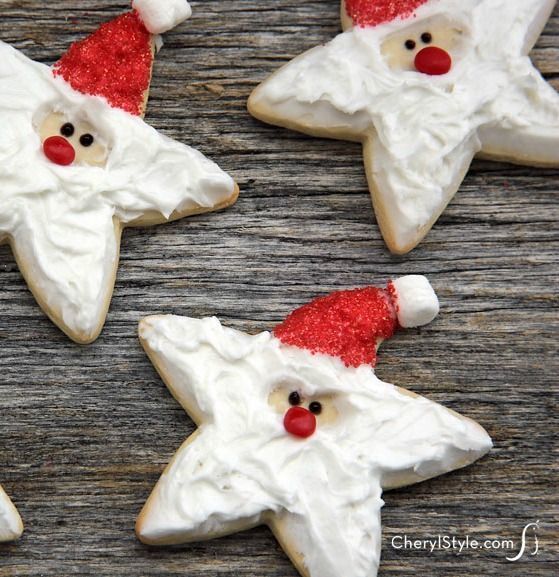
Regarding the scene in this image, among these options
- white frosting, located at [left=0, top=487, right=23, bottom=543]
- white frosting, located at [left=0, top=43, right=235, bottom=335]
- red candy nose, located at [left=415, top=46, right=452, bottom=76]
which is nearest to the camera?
white frosting, located at [left=0, top=487, right=23, bottom=543]

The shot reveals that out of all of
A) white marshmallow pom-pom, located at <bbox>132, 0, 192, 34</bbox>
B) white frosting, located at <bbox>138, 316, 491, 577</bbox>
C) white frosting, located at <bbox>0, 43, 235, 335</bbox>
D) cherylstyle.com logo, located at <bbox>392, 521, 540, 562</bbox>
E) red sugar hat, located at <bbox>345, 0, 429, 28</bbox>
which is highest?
white marshmallow pom-pom, located at <bbox>132, 0, 192, 34</bbox>

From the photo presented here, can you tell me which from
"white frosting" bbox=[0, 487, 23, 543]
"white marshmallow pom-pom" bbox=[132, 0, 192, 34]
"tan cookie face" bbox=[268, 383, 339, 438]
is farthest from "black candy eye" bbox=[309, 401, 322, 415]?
"white marshmallow pom-pom" bbox=[132, 0, 192, 34]

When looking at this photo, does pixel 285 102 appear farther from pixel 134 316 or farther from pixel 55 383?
pixel 55 383

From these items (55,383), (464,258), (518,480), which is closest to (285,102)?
(464,258)

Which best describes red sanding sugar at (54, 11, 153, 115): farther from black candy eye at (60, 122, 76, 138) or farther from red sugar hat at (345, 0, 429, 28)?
red sugar hat at (345, 0, 429, 28)

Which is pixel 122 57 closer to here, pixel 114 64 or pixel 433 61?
pixel 114 64

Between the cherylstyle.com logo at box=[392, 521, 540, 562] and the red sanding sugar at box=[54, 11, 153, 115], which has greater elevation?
the red sanding sugar at box=[54, 11, 153, 115]

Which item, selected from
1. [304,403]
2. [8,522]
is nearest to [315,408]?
[304,403]
